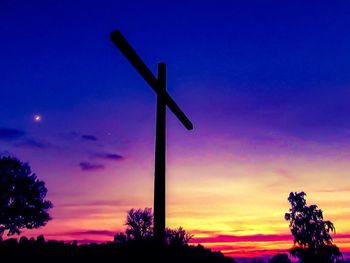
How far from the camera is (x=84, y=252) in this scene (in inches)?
281

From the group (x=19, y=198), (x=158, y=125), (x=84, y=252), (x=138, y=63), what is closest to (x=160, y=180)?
(x=158, y=125)

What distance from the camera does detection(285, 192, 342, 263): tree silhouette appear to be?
43844mm

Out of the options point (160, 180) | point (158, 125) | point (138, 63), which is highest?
point (138, 63)

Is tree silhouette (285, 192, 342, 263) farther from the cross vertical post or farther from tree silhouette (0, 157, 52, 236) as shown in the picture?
the cross vertical post

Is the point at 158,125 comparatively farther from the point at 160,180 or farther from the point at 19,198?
the point at 19,198

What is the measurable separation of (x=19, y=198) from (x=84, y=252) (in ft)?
113

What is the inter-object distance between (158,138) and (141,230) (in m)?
47.0

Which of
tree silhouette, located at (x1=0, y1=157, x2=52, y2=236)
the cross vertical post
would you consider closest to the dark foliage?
the cross vertical post

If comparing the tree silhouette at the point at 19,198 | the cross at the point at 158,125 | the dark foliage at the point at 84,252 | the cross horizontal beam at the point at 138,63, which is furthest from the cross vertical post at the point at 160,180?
the tree silhouette at the point at 19,198

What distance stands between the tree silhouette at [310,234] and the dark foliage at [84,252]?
135ft

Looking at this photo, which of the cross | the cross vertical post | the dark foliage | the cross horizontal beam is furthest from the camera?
the dark foliage

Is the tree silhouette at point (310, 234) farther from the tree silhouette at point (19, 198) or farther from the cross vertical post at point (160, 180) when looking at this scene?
the cross vertical post at point (160, 180)

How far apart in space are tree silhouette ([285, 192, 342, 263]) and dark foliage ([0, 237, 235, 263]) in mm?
41191

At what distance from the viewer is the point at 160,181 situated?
5793 mm
